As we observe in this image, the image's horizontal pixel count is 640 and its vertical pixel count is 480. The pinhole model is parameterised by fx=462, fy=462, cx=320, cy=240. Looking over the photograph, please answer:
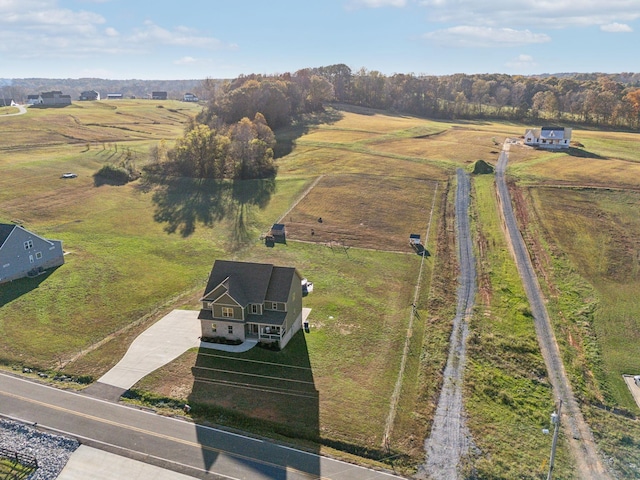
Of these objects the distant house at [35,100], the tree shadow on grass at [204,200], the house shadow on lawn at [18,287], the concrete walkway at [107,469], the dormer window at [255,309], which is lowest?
the concrete walkway at [107,469]

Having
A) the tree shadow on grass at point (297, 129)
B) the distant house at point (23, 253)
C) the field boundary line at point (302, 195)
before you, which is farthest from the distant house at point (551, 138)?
the distant house at point (23, 253)

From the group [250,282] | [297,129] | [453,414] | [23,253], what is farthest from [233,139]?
Answer: [453,414]

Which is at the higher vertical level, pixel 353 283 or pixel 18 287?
pixel 353 283

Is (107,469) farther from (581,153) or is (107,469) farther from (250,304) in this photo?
(581,153)

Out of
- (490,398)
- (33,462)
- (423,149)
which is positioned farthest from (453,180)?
(33,462)

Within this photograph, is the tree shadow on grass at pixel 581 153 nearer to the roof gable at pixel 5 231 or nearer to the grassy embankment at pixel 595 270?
the grassy embankment at pixel 595 270
